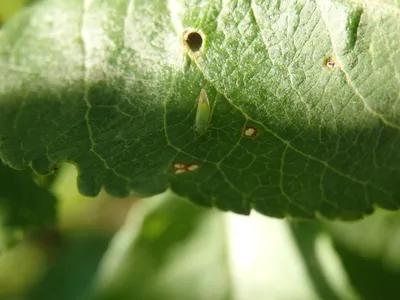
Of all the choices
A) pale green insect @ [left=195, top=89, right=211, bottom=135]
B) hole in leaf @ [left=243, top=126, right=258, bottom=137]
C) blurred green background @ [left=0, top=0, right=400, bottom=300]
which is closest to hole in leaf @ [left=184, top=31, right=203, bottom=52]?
pale green insect @ [left=195, top=89, right=211, bottom=135]

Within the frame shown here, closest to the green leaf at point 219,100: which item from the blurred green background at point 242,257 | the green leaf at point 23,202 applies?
the green leaf at point 23,202

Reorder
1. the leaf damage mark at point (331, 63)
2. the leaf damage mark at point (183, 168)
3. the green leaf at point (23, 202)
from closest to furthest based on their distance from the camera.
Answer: the leaf damage mark at point (331, 63) < the leaf damage mark at point (183, 168) < the green leaf at point (23, 202)

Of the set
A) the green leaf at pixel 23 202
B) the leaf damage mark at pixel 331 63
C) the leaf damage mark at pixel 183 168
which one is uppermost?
the leaf damage mark at pixel 331 63

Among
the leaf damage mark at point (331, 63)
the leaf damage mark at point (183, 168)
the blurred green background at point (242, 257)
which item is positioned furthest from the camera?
the blurred green background at point (242, 257)

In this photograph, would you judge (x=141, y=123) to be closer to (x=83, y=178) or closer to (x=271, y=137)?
(x=83, y=178)

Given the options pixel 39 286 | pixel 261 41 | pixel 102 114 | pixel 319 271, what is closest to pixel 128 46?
pixel 102 114

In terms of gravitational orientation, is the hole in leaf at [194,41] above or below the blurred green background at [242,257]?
above

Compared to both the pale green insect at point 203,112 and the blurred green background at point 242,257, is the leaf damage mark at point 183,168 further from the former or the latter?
the blurred green background at point 242,257

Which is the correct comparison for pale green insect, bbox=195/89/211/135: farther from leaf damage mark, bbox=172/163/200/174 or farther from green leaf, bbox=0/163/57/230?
green leaf, bbox=0/163/57/230
